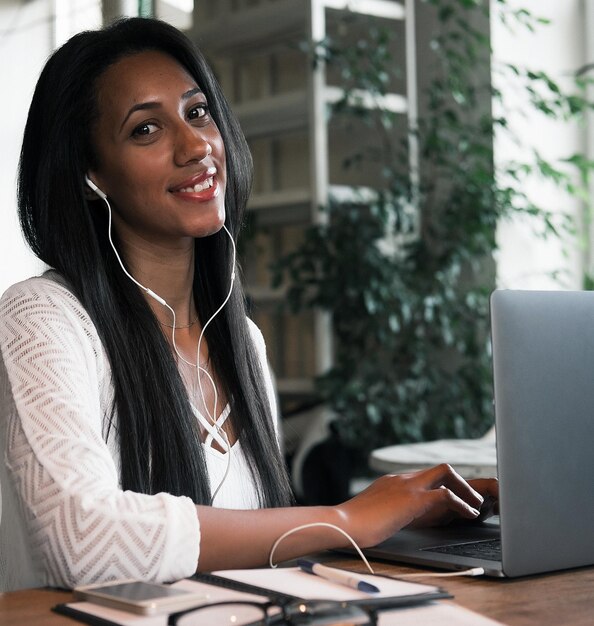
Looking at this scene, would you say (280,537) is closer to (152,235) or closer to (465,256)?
(152,235)

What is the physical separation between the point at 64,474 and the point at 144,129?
636 mm

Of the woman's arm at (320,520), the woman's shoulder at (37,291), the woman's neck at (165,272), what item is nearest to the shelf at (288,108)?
the woman's neck at (165,272)

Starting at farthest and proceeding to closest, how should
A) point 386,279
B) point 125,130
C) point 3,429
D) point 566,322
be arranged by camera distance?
point 386,279
point 125,130
point 3,429
point 566,322

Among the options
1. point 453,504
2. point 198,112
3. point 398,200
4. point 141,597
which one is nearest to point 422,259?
point 398,200

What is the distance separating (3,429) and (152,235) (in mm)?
473

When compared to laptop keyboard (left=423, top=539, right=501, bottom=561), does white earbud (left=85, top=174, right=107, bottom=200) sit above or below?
above

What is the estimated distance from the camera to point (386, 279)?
12.4ft

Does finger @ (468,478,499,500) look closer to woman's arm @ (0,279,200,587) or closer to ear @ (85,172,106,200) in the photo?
woman's arm @ (0,279,200,587)

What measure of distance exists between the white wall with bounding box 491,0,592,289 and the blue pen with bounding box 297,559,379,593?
9.86ft

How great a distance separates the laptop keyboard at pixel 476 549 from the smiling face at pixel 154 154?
0.64 meters

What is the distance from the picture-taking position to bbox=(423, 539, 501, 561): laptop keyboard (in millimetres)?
1129

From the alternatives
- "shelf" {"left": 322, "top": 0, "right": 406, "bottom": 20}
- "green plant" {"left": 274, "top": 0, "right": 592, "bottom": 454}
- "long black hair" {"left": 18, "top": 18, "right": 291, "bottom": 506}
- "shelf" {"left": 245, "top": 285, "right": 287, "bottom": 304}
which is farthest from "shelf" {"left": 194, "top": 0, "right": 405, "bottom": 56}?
"long black hair" {"left": 18, "top": 18, "right": 291, "bottom": 506}

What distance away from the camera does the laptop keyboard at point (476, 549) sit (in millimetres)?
1129

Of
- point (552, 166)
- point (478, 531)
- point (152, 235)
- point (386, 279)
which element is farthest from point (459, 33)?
point (478, 531)
